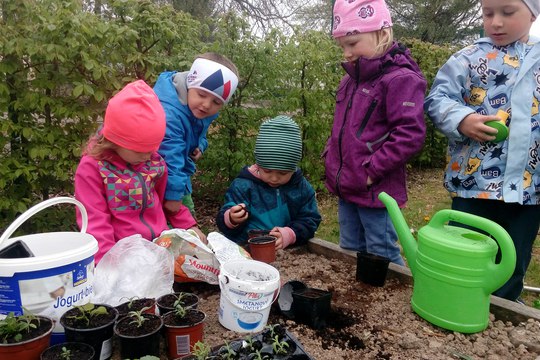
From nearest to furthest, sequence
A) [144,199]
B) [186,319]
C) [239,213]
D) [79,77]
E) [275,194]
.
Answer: [186,319], [144,199], [239,213], [275,194], [79,77]

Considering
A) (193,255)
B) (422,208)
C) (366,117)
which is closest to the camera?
(193,255)

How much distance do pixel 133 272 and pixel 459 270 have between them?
4.54ft

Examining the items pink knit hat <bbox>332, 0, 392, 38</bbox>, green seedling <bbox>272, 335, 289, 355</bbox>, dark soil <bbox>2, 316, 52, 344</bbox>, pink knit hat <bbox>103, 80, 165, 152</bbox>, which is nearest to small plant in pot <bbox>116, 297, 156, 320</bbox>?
dark soil <bbox>2, 316, 52, 344</bbox>

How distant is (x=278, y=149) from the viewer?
266cm

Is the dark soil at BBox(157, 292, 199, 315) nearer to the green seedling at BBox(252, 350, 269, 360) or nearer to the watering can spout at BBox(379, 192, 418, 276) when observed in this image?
the green seedling at BBox(252, 350, 269, 360)

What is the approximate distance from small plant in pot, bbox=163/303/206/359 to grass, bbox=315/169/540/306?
2428 millimetres

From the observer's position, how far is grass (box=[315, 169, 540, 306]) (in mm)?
3512

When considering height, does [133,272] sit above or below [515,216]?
below

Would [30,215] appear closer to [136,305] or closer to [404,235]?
[136,305]

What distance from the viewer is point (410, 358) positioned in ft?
5.61

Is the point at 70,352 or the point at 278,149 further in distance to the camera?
the point at 278,149

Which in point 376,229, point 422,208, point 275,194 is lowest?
point 422,208

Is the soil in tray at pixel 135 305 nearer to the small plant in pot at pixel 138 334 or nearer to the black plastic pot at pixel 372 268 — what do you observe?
the small plant in pot at pixel 138 334

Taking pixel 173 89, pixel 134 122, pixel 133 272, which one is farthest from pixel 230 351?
pixel 173 89
